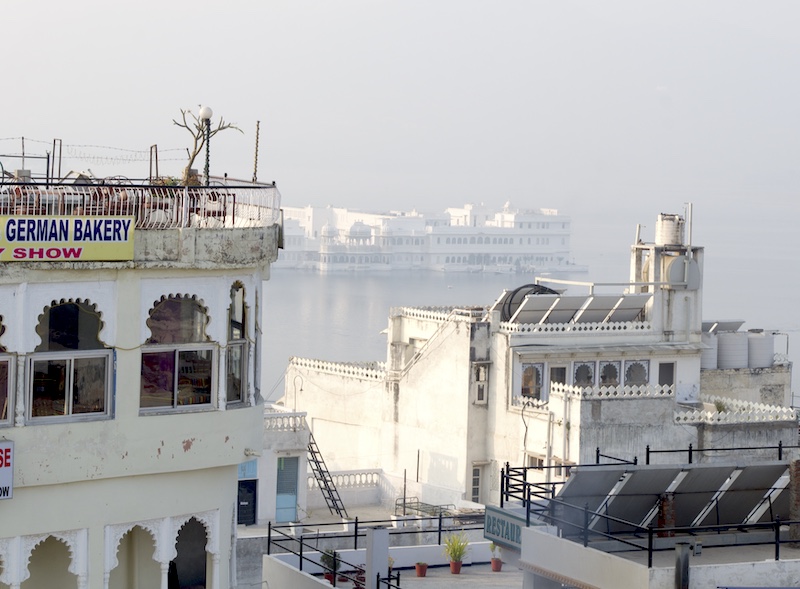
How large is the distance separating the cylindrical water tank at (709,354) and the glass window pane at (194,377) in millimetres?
31111

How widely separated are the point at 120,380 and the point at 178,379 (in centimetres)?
66

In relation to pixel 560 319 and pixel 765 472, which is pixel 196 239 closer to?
pixel 765 472

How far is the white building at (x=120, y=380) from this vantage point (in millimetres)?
15297

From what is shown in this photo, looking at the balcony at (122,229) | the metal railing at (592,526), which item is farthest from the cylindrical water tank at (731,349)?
the balcony at (122,229)

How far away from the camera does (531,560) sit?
18.3 meters

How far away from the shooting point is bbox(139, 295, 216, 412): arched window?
53.1 feet

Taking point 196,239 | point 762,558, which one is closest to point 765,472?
point 762,558

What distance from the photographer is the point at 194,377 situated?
16469 millimetres

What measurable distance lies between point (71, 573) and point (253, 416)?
2.42 meters

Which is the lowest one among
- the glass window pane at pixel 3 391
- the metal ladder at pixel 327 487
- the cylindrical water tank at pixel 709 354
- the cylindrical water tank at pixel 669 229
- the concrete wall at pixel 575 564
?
the metal ladder at pixel 327 487

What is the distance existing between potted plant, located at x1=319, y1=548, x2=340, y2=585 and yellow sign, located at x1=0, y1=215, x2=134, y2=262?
23.4 feet

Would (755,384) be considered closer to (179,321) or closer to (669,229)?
(669,229)

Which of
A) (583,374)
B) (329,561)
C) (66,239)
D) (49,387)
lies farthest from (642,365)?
(66,239)

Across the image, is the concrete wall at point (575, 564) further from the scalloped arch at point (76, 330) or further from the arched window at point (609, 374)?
the arched window at point (609, 374)
